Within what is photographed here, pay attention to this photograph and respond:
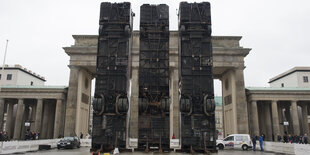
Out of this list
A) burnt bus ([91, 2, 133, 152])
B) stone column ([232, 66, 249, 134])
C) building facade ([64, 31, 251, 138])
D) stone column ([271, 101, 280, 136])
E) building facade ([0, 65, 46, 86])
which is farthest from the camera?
building facade ([0, 65, 46, 86])

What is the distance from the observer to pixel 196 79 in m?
21.1

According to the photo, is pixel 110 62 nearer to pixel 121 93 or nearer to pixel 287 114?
pixel 121 93

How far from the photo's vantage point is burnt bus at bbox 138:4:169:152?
20609 mm

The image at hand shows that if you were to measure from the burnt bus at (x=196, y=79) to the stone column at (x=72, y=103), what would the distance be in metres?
26.7

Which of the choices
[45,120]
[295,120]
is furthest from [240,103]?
[45,120]

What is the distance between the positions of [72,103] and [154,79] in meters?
26.0

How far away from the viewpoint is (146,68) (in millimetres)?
21484

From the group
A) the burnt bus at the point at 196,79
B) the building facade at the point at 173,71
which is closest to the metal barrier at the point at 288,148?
the burnt bus at the point at 196,79

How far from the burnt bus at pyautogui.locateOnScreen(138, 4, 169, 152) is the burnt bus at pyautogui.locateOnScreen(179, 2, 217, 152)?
54.2 inches

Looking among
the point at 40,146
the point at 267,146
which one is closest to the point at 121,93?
the point at 40,146

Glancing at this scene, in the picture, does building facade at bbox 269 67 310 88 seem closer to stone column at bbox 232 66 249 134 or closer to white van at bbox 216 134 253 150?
stone column at bbox 232 66 249 134

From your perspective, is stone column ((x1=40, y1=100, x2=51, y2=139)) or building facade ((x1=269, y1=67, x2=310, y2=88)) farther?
building facade ((x1=269, y1=67, x2=310, y2=88))

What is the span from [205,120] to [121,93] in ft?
23.5

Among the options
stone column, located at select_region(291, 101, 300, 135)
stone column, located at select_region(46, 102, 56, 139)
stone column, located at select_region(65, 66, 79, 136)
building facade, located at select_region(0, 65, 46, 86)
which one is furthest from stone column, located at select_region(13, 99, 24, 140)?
stone column, located at select_region(291, 101, 300, 135)
